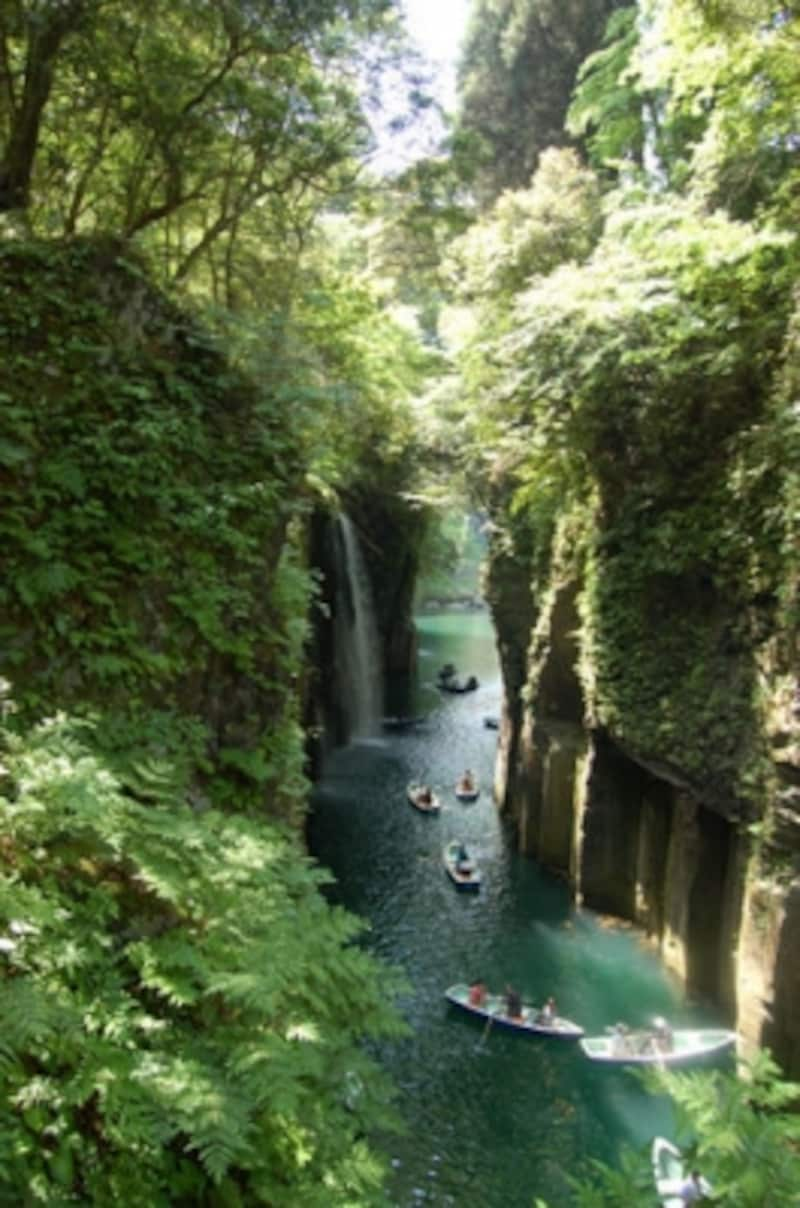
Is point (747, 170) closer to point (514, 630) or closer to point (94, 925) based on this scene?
point (514, 630)

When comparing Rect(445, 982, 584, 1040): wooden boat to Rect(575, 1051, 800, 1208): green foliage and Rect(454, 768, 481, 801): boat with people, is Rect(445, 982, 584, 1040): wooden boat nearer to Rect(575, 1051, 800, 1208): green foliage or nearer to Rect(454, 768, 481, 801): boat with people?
Rect(575, 1051, 800, 1208): green foliage

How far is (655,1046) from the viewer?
12883mm

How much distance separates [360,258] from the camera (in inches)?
783

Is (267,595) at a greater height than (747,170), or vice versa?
(747,170)

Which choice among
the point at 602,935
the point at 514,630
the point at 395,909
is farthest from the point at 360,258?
the point at 602,935

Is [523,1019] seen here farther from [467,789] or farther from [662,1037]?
[467,789]

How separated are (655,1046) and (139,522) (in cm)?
1165

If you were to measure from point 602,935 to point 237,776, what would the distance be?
12789 millimetres

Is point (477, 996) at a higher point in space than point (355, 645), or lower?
lower

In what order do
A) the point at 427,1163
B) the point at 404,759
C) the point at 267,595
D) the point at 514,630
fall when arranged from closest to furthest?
the point at 267,595 < the point at 427,1163 < the point at 514,630 < the point at 404,759

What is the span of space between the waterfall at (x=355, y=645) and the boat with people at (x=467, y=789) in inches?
248

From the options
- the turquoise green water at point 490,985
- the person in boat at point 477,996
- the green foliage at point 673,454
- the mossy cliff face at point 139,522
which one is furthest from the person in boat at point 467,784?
the mossy cliff face at point 139,522

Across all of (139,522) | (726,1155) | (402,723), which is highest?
(139,522)

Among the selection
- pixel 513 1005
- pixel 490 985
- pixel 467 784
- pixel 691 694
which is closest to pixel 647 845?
pixel 691 694
